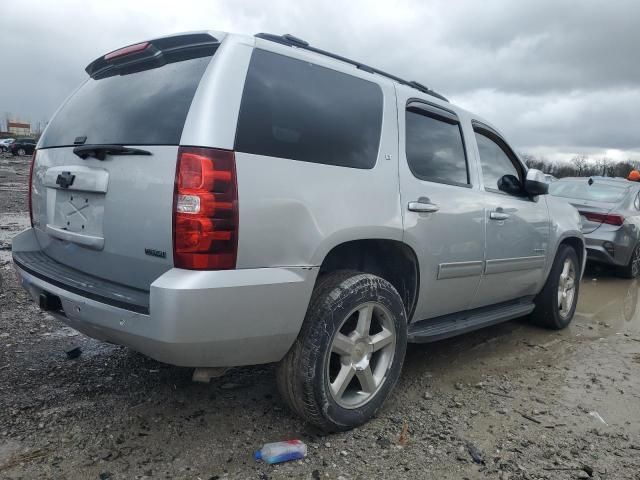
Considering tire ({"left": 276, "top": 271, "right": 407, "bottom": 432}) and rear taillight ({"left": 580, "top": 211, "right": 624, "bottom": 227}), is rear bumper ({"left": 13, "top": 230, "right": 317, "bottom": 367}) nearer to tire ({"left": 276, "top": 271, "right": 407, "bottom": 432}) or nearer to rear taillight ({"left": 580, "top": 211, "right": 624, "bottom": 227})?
tire ({"left": 276, "top": 271, "right": 407, "bottom": 432})

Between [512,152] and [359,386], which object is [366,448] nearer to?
[359,386]

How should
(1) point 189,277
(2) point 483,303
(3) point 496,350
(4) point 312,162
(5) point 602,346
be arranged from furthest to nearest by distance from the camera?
(5) point 602,346, (3) point 496,350, (2) point 483,303, (4) point 312,162, (1) point 189,277

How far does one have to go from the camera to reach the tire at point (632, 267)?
7461 millimetres

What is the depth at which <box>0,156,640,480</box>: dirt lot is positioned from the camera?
7.66ft

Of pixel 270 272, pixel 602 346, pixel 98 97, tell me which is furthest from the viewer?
pixel 602 346

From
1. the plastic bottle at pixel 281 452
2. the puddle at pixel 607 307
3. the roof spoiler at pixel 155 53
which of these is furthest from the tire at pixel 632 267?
the roof spoiler at pixel 155 53

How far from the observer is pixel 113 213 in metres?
2.27

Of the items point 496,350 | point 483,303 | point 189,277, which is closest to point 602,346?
point 496,350

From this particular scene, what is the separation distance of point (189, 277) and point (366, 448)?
127 cm

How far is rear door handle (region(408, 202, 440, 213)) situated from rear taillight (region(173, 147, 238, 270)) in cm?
121

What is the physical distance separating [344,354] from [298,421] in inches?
19.0

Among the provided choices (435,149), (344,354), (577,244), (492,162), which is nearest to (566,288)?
(577,244)

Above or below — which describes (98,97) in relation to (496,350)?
above

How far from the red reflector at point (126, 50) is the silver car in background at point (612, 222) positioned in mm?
6763
